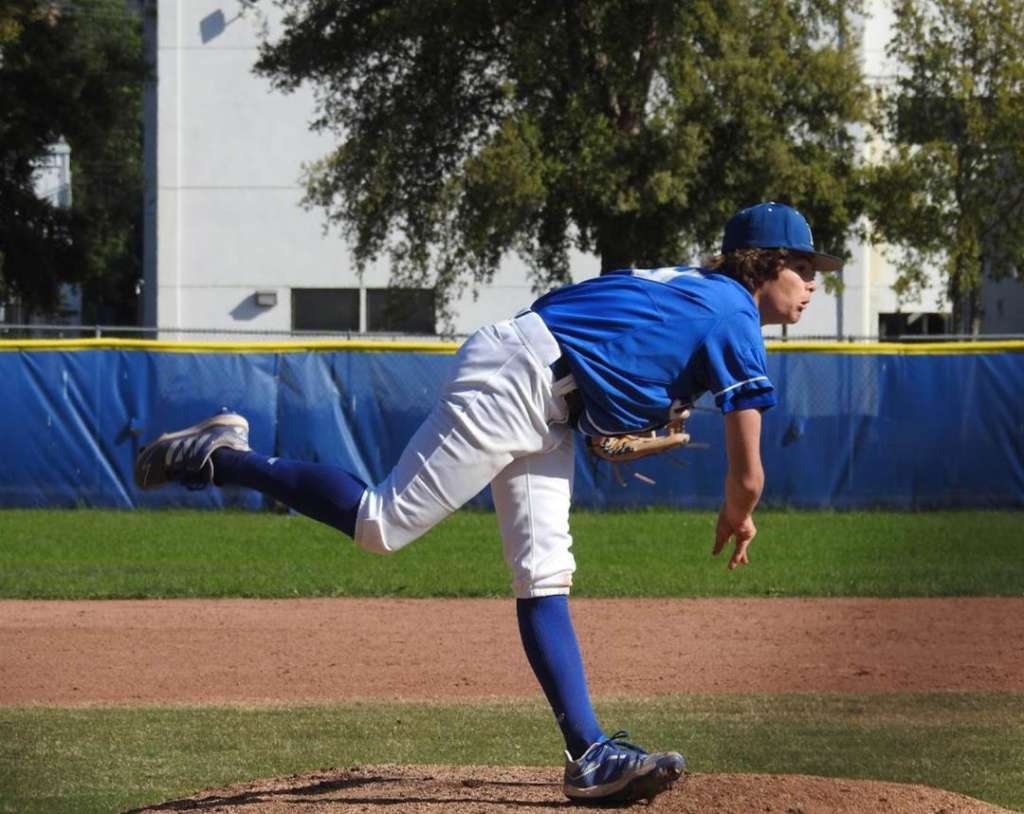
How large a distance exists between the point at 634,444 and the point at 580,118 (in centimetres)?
1778

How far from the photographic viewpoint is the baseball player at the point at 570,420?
14.5 feet

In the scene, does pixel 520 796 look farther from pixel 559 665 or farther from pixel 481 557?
pixel 481 557

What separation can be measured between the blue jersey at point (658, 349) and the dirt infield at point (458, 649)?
1438 mm

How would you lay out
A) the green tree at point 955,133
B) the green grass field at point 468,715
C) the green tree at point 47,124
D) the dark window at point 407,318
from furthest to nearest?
1. the dark window at point 407,318
2. the green tree at point 47,124
3. the green tree at point 955,133
4. the green grass field at point 468,715

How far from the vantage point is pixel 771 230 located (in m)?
4.61

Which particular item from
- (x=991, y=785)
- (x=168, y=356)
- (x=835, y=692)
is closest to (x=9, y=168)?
(x=168, y=356)

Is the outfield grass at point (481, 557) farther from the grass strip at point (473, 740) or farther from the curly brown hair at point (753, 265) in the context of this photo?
the curly brown hair at point (753, 265)

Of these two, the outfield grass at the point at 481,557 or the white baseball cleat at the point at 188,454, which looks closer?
the white baseball cleat at the point at 188,454

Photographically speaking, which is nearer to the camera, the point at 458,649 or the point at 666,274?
the point at 666,274

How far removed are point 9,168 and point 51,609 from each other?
719 inches

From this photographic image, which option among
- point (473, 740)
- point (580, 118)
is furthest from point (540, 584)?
point (580, 118)

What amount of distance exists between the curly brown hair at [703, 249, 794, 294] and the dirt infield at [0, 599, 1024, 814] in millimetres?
1744

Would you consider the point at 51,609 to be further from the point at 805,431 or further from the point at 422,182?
the point at 422,182

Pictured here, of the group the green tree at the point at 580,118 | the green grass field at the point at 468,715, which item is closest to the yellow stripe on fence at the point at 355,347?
the green grass field at the point at 468,715
